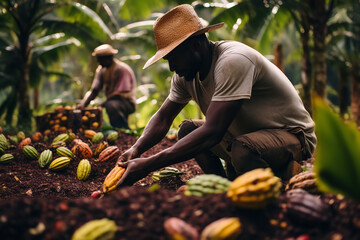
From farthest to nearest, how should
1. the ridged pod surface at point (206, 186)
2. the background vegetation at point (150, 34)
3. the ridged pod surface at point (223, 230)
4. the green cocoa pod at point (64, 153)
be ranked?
the background vegetation at point (150, 34)
the green cocoa pod at point (64, 153)
the ridged pod surface at point (206, 186)
the ridged pod surface at point (223, 230)

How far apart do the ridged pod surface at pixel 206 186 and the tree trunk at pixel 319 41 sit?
19.9 feet

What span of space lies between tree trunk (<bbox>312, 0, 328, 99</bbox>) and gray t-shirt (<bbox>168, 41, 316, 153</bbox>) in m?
4.85

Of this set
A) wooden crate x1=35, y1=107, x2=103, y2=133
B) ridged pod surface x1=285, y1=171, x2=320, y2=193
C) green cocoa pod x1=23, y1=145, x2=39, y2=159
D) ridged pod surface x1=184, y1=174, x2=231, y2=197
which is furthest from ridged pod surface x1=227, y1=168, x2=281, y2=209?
wooden crate x1=35, y1=107, x2=103, y2=133

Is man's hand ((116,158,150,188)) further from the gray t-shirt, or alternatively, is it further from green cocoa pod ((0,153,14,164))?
green cocoa pod ((0,153,14,164))

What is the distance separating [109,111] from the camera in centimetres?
711

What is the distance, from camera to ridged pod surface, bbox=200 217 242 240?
1.50 meters

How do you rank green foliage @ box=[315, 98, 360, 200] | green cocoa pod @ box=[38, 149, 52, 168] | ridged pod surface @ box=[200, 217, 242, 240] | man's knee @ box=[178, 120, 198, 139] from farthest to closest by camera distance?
green cocoa pod @ box=[38, 149, 52, 168]
man's knee @ box=[178, 120, 198, 139]
ridged pod surface @ box=[200, 217, 242, 240]
green foliage @ box=[315, 98, 360, 200]

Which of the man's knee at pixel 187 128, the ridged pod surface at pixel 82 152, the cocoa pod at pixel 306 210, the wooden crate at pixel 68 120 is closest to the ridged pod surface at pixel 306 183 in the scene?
the cocoa pod at pixel 306 210

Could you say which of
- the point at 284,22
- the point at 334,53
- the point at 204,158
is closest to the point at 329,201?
Result: the point at 204,158

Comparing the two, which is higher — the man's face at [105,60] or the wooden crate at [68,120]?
the man's face at [105,60]

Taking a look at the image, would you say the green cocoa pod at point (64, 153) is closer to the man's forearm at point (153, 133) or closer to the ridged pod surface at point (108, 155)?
the ridged pod surface at point (108, 155)

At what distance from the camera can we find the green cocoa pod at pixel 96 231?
1474mm

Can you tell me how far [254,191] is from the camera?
1.70 meters

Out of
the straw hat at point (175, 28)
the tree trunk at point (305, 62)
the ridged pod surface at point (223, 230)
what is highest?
the straw hat at point (175, 28)
